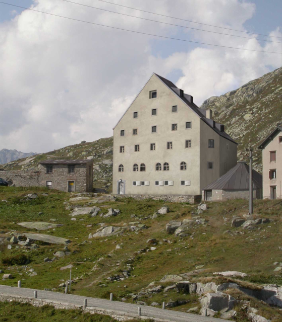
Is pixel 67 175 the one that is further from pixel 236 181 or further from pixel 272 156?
pixel 272 156

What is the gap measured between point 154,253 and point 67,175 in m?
38.1

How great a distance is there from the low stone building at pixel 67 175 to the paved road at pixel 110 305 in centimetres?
4292

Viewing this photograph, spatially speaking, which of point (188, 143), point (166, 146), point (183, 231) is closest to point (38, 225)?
point (183, 231)

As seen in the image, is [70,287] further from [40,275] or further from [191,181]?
[191,181]

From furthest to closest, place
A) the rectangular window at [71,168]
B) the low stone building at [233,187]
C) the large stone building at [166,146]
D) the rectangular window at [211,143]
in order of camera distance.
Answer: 1. the rectangular window at [71,168]
2. the rectangular window at [211,143]
3. the large stone building at [166,146]
4. the low stone building at [233,187]

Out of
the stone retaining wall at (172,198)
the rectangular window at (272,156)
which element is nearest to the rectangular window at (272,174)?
the rectangular window at (272,156)

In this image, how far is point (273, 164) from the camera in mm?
56938

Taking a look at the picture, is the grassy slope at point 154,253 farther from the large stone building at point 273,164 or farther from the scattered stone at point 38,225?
the large stone building at point 273,164

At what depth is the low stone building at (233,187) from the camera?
196 ft

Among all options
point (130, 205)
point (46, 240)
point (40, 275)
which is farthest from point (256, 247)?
point (130, 205)

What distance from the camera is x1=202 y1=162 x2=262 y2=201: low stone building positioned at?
5978 cm

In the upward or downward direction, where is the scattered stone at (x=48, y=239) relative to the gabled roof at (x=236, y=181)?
downward

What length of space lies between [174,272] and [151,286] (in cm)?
476

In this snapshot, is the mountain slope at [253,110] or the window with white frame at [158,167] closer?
the window with white frame at [158,167]
